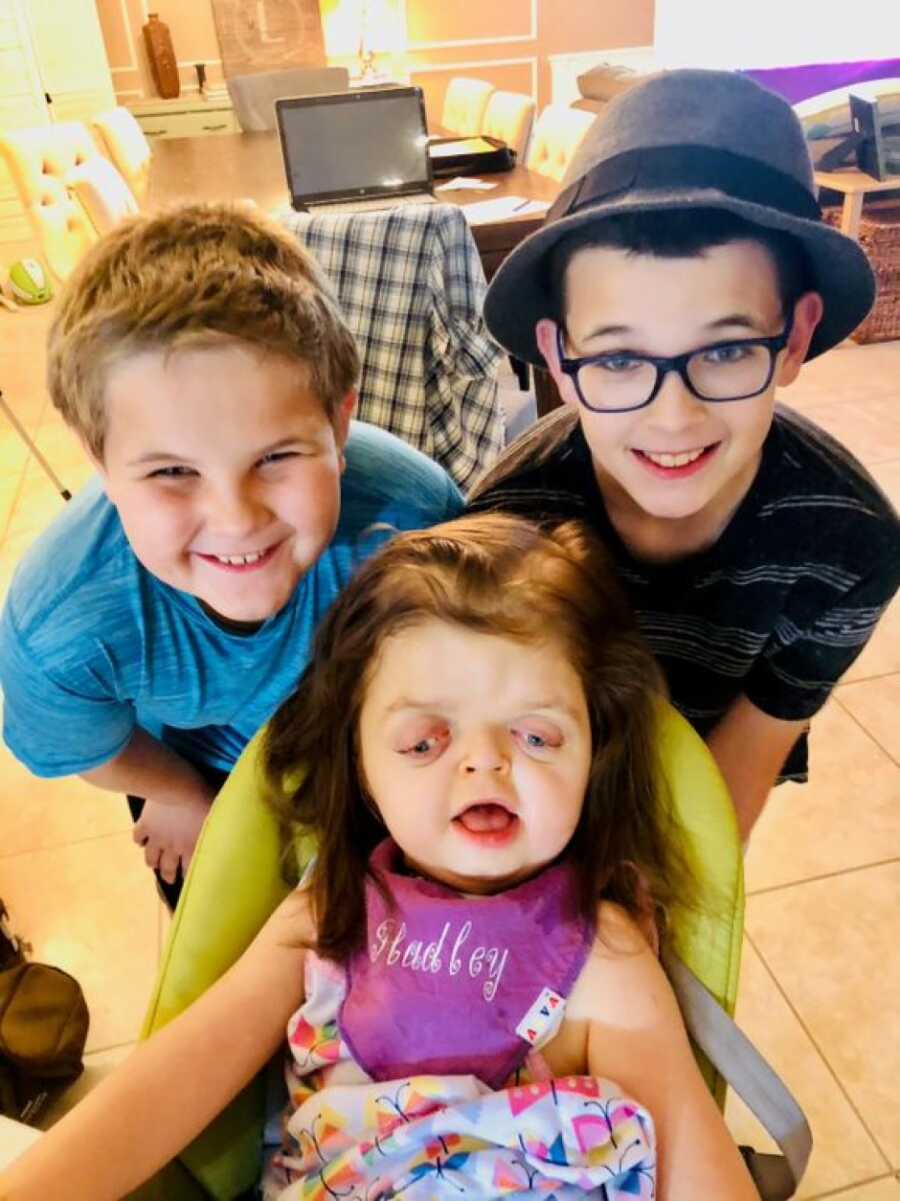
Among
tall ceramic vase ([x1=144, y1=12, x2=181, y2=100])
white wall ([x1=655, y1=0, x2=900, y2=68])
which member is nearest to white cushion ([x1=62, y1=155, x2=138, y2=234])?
tall ceramic vase ([x1=144, y1=12, x2=181, y2=100])

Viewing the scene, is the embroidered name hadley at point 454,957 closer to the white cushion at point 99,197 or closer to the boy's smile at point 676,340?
the boy's smile at point 676,340

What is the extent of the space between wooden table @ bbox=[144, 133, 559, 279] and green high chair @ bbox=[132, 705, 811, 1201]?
5.36 feet

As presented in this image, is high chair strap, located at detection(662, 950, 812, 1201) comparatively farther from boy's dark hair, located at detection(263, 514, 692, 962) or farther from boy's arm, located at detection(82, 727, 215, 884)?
boy's arm, located at detection(82, 727, 215, 884)

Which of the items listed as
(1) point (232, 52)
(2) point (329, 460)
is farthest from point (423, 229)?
(1) point (232, 52)

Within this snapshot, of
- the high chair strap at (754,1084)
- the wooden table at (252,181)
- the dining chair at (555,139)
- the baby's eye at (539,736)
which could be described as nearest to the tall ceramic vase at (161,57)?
the wooden table at (252,181)

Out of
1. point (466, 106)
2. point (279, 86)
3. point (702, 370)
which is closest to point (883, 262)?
point (466, 106)

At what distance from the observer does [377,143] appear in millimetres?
2713

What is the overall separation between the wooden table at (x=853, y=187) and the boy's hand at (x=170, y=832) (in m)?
3.42

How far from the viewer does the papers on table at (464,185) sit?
2.91 m

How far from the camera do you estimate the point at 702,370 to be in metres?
0.83

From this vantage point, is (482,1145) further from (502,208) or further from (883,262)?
(883,262)

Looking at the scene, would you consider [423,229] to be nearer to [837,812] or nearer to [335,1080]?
[837,812]

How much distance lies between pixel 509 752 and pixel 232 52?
656cm

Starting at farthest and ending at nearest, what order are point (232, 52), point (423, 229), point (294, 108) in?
point (232, 52)
point (294, 108)
point (423, 229)
